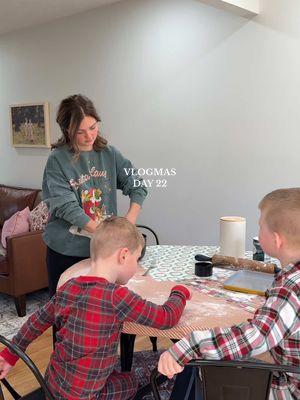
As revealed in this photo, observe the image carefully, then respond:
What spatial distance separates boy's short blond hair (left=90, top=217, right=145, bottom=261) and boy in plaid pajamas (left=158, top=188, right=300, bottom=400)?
0.37 metres

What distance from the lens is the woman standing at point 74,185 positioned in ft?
6.43

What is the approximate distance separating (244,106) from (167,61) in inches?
30.8

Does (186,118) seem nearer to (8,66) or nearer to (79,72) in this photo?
(79,72)

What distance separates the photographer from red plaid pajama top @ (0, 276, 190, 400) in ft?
4.21

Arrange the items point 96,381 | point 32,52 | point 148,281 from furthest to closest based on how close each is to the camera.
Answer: point 32,52
point 148,281
point 96,381

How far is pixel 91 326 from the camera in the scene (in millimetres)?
1279

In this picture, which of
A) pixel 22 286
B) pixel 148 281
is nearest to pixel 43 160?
pixel 22 286

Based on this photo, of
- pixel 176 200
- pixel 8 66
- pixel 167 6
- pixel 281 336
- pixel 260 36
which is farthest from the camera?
pixel 8 66

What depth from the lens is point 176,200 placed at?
360 cm

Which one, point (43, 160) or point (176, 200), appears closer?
point (176, 200)

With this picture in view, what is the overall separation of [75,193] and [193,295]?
0.75 meters

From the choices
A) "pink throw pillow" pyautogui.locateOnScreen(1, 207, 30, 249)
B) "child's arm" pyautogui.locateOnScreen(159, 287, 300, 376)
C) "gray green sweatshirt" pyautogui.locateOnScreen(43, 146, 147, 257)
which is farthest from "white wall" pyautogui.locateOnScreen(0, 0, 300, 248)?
"child's arm" pyautogui.locateOnScreen(159, 287, 300, 376)

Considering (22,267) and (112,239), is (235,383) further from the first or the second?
(22,267)

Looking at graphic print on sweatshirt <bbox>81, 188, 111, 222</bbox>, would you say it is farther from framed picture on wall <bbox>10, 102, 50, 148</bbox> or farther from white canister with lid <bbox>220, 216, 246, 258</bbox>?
framed picture on wall <bbox>10, 102, 50, 148</bbox>
